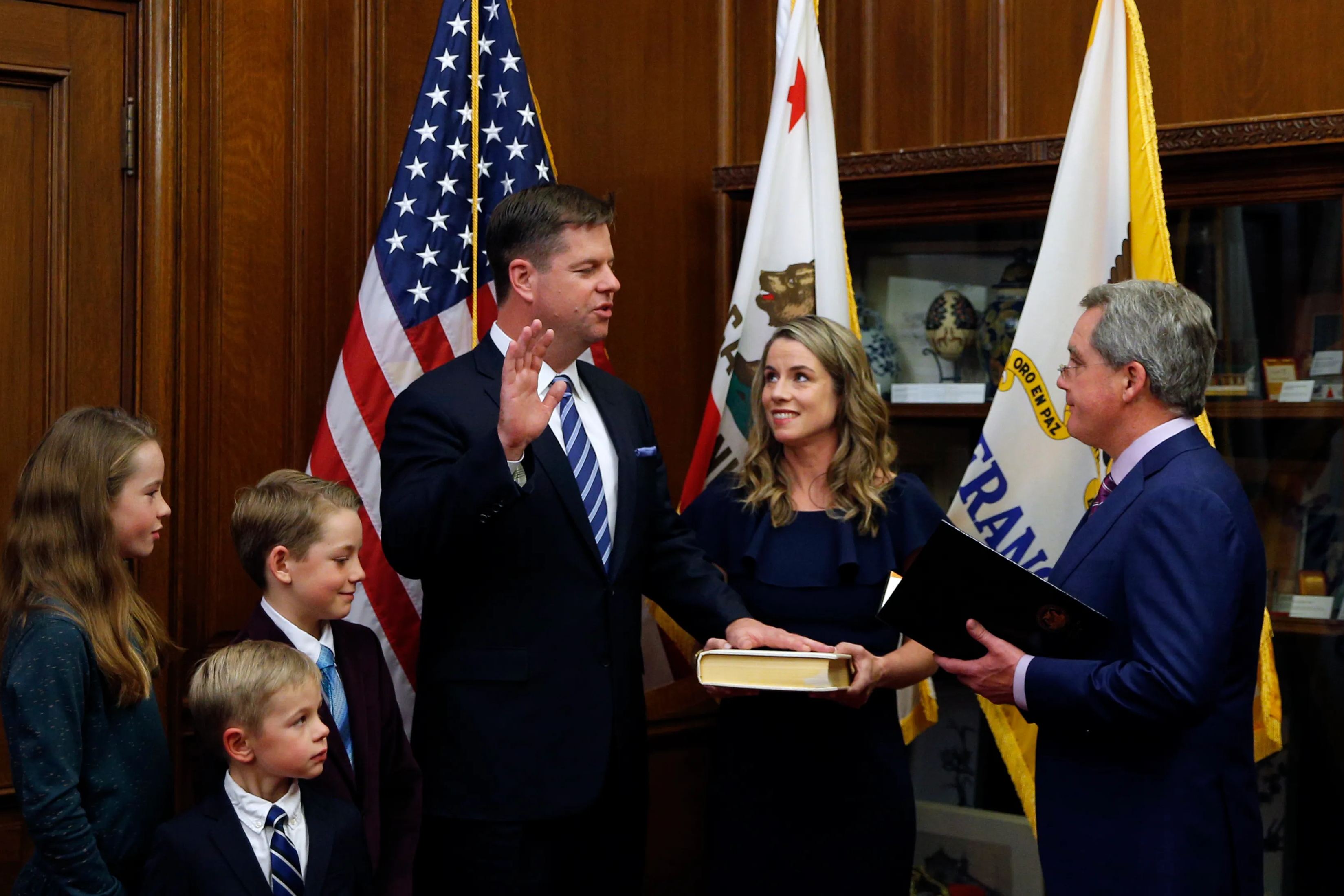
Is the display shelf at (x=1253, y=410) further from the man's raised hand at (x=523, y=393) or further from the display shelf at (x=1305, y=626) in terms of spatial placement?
the man's raised hand at (x=523, y=393)

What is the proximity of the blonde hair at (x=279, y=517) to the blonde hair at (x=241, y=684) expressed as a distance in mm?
227

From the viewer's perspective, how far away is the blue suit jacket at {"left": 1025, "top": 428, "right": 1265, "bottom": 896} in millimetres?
1933

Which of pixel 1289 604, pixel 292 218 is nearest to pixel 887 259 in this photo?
pixel 1289 604

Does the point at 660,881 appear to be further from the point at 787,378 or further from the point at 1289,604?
the point at 1289,604

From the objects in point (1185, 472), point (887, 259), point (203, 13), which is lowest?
point (1185, 472)

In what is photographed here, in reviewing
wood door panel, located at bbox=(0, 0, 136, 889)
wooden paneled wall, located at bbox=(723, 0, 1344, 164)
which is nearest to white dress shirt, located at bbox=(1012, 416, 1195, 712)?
wooden paneled wall, located at bbox=(723, 0, 1344, 164)

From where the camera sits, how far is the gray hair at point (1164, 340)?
2.11m

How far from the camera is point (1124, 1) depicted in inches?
118

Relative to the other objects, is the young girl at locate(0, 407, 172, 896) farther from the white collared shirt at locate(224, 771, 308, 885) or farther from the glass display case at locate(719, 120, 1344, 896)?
the glass display case at locate(719, 120, 1344, 896)

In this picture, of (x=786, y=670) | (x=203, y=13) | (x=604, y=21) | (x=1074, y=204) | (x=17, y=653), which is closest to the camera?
(x=17, y=653)

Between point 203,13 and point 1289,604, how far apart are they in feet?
8.98

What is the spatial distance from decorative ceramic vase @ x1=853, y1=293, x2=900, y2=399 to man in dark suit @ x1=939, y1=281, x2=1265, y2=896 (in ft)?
4.11

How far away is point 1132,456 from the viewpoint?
2137 mm

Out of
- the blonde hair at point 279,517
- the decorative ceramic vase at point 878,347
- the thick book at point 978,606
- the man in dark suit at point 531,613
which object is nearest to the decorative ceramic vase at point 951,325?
the decorative ceramic vase at point 878,347
